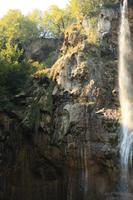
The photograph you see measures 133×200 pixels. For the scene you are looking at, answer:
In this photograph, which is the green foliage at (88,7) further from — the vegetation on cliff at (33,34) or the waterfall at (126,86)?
the waterfall at (126,86)

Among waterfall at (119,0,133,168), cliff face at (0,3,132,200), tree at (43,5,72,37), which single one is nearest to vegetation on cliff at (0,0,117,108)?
tree at (43,5,72,37)

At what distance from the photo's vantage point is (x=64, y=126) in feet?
74.3

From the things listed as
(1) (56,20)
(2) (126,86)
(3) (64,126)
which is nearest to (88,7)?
(2) (126,86)

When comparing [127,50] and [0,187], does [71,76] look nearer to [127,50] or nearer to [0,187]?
[127,50]

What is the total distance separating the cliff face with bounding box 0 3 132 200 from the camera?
21.6 meters

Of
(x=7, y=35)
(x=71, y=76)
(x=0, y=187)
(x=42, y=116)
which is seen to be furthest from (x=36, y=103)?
(x=7, y=35)

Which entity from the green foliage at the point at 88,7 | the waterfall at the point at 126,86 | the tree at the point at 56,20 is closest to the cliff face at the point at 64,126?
the waterfall at the point at 126,86

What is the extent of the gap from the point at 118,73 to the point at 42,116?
524 centimetres

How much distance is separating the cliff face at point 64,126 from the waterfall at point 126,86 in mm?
396

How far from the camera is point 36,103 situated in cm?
2447

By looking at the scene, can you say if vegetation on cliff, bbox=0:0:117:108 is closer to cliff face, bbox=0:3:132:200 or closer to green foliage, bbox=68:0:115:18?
green foliage, bbox=68:0:115:18

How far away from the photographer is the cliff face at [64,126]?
70.8 ft

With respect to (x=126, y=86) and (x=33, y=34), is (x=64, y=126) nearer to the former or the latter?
(x=126, y=86)

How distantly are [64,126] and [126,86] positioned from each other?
483 centimetres
